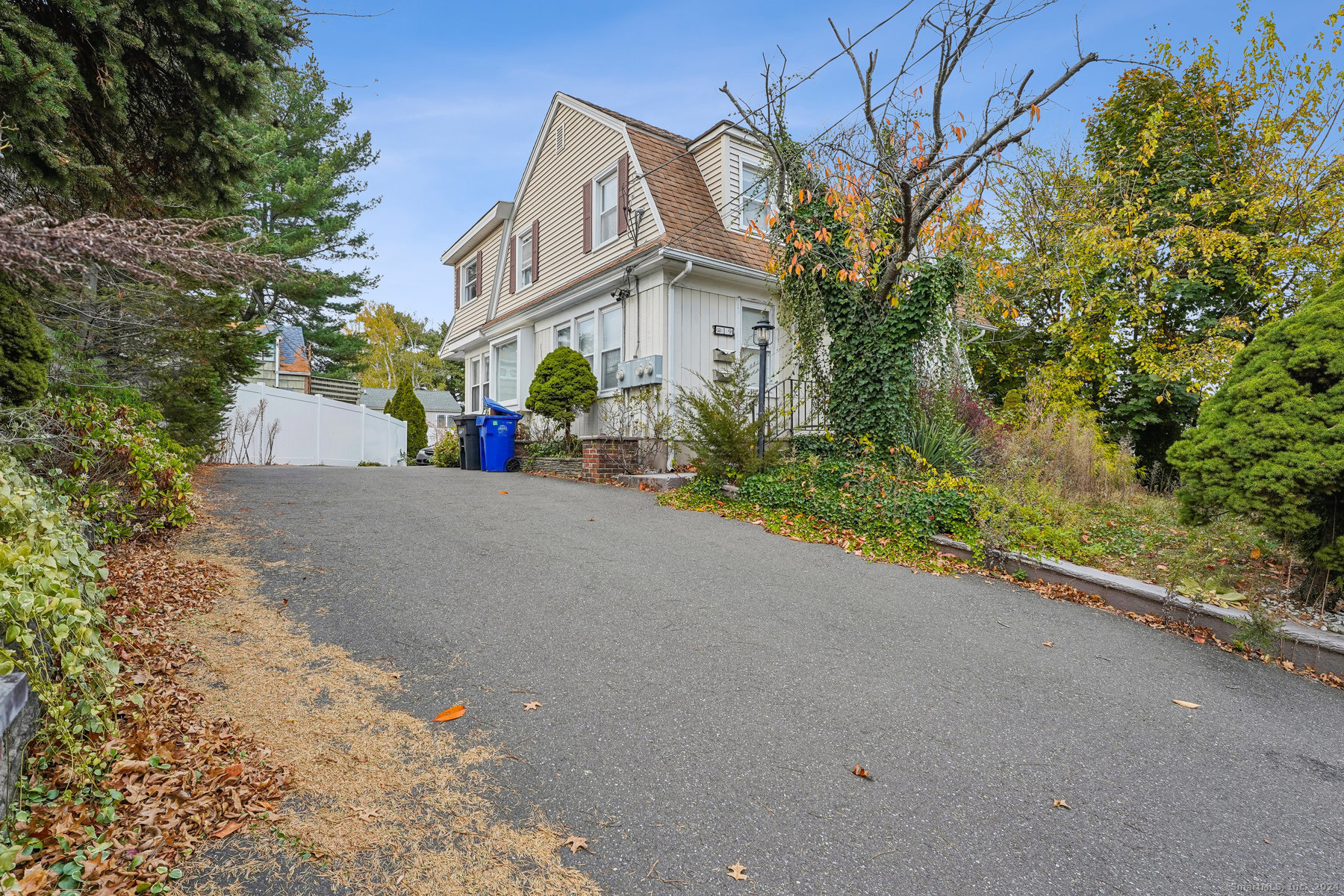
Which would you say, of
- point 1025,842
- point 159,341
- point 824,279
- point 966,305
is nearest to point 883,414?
point 824,279

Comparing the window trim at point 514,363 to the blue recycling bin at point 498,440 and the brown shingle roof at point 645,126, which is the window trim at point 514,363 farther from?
the brown shingle roof at point 645,126

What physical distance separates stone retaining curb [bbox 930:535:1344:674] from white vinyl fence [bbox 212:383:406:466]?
14.1 metres

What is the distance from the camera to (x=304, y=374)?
2316 cm

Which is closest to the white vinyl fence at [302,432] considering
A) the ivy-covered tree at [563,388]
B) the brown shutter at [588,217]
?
the ivy-covered tree at [563,388]

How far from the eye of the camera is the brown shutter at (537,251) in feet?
Answer: 47.7

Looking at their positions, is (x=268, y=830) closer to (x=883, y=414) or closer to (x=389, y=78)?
(x=389, y=78)

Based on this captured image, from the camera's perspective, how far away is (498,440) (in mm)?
12844

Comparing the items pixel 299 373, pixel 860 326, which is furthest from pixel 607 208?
pixel 299 373

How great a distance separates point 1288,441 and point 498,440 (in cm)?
1137

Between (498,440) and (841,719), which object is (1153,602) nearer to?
(841,719)

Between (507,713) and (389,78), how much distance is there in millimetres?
5655

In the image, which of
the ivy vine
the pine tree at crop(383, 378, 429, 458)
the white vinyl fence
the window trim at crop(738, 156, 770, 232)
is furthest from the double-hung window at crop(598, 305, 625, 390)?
the pine tree at crop(383, 378, 429, 458)

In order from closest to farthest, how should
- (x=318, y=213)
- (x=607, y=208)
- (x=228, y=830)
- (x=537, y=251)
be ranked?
(x=228, y=830) → (x=607, y=208) → (x=537, y=251) → (x=318, y=213)

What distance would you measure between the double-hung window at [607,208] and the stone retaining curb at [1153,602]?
8701 mm
